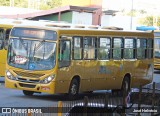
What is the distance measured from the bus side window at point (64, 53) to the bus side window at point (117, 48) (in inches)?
127

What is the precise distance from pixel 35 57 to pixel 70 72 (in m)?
1.33

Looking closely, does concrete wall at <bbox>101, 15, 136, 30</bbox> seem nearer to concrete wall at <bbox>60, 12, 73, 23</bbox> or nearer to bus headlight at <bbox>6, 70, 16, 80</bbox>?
concrete wall at <bbox>60, 12, 73, 23</bbox>

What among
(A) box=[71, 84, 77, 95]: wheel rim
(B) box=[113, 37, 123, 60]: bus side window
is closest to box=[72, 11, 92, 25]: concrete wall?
(B) box=[113, 37, 123, 60]: bus side window

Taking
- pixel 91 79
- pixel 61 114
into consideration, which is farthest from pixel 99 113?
pixel 91 79

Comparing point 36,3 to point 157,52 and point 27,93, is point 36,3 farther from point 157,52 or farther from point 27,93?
point 27,93

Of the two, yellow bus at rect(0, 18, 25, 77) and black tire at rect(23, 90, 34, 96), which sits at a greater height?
yellow bus at rect(0, 18, 25, 77)

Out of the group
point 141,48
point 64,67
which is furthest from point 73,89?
point 141,48

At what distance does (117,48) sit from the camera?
67.8 feet

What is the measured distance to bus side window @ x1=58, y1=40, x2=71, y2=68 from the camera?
17.4 m

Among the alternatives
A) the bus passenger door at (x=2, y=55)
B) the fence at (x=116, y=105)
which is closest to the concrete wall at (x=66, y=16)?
the bus passenger door at (x=2, y=55)

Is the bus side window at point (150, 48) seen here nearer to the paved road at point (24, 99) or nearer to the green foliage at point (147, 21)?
the paved road at point (24, 99)

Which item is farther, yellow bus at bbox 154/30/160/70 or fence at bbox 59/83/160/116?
yellow bus at bbox 154/30/160/70

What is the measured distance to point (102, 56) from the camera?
19672 mm

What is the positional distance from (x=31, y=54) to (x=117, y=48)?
14.6 feet
